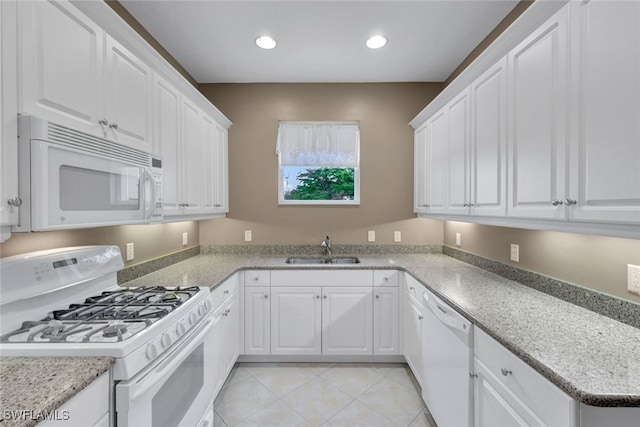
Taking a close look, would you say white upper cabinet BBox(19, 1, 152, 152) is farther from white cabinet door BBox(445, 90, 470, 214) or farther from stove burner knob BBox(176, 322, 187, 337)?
white cabinet door BBox(445, 90, 470, 214)

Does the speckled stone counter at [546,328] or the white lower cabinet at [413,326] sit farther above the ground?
the speckled stone counter at [546,328]

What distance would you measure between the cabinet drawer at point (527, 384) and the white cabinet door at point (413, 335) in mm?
885

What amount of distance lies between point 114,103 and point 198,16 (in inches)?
42.3

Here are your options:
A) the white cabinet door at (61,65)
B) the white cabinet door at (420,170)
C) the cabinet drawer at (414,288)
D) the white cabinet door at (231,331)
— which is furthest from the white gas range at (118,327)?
the white cabinet door at (420,170)

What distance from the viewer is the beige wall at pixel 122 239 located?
1.34 meters

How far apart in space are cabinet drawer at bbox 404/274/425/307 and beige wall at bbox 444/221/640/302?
0.65 meters

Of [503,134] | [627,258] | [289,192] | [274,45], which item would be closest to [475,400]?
[627,258]

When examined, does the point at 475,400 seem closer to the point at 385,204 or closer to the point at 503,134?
the point at 503,134

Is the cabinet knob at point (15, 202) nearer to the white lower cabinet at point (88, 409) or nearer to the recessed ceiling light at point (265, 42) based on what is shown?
the white lower cabinet at point (88, 409)

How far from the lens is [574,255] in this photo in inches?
60.2

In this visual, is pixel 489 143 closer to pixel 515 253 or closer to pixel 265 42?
pixel 515 253

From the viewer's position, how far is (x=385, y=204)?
323 centimetres

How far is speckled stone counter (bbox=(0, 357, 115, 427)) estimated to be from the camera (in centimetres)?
74

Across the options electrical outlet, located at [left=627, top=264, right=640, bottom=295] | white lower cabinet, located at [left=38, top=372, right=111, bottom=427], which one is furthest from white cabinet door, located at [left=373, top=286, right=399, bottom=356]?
white lower cabinet, located at [left=38, top=372, right=111, bottom=427]
